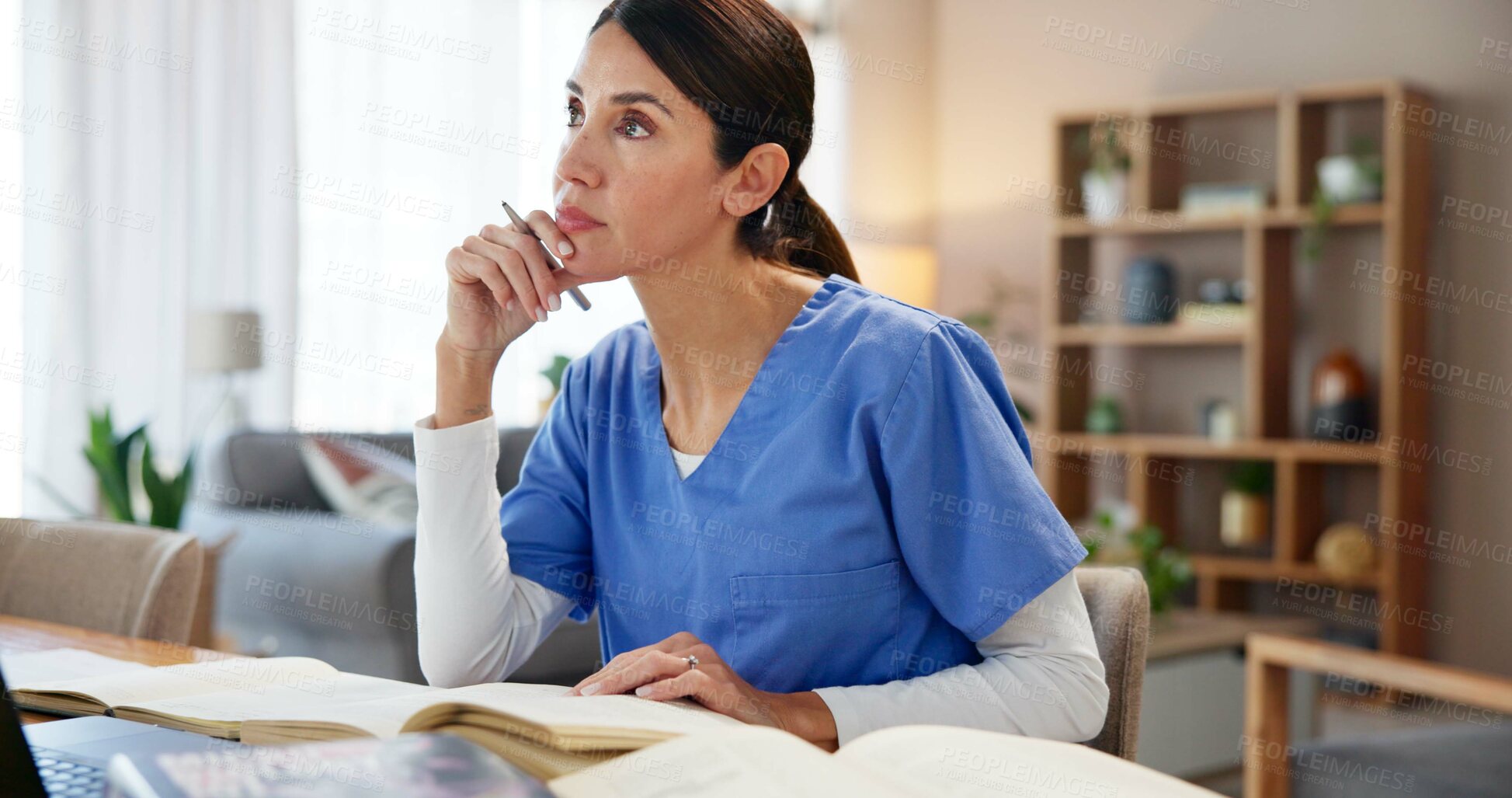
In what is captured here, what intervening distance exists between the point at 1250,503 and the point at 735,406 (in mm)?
3503

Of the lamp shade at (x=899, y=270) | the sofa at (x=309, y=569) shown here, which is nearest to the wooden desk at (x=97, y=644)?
the sofa at (x=309, y=569)

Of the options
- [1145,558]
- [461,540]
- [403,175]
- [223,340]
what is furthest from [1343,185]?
[461,540]

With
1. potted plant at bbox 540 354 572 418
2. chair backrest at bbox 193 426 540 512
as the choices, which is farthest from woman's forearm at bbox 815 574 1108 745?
potted plant at bbox 540 354 572 418

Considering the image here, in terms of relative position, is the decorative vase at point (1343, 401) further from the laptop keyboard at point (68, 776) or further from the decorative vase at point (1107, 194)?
the laptop keyboard at point (68, 776)

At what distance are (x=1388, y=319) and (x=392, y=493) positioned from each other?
290 centimetres

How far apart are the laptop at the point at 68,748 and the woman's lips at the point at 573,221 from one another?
0.50 metres

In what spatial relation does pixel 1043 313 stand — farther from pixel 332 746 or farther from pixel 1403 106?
pixel 332 746

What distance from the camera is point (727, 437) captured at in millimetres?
1104

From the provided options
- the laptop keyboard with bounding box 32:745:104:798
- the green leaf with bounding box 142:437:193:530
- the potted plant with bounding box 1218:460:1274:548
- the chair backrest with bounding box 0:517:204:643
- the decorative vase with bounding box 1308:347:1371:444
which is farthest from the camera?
the potted plant with bounding box 1218:460:1274:548

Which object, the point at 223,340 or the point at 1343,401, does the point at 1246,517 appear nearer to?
the point at 1343,401

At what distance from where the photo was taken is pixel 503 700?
0.75 meters

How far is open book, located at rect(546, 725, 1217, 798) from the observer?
543 millimetres

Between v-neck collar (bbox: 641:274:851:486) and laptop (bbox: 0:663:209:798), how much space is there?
1.50ft

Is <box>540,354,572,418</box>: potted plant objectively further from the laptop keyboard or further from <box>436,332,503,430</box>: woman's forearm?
the laptop keyboard
